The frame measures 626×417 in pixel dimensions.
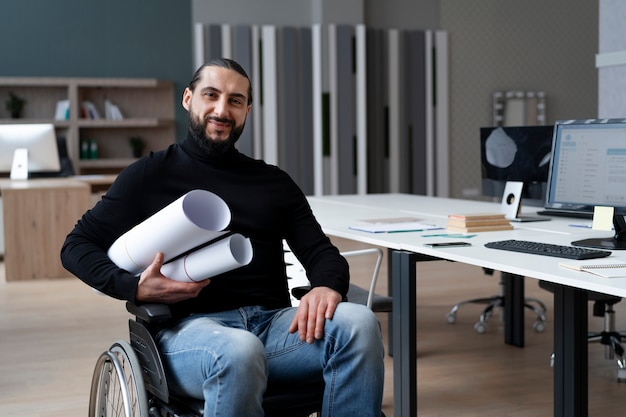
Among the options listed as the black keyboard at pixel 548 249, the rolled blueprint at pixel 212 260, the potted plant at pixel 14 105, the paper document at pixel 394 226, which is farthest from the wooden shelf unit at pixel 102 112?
the rolled blueprint at pixel 212 260

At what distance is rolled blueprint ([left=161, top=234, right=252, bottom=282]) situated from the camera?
2.06m

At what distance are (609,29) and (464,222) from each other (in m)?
3.69

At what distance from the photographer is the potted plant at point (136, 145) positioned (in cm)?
959

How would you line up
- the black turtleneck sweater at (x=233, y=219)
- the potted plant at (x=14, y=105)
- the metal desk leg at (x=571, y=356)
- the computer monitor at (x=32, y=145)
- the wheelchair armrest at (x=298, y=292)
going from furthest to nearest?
the potted plant at (x=14, y=105) < the computer monitor at (x=32, y=145) < the metal desk leg at (x=571, y=356) < the wheelchair armrest at (x=298, y=292) < the black turtleneck sweater at (x=233, y=219)

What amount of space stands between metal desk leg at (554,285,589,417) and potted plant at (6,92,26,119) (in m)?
7.60

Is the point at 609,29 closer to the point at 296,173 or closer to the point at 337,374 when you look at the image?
the point at 296,173

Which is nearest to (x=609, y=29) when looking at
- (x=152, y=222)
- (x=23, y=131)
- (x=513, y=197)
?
(x=513, y=197)

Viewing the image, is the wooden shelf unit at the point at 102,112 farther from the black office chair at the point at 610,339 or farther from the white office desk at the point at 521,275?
the black office chair at the point at 610,339

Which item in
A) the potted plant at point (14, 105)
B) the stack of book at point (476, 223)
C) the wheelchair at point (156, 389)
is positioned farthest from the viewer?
the potted plant at point (14, 105)

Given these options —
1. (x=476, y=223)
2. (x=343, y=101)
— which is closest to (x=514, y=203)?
(x=476, y=223)

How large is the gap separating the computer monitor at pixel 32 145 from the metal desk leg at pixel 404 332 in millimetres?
5223

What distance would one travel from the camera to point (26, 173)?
750 cm

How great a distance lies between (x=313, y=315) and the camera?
7.13ft

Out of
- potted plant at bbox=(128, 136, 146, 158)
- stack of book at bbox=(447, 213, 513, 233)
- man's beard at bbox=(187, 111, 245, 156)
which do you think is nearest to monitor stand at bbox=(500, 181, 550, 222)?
stack of book at bbox=(447, 213, 513, 233)
